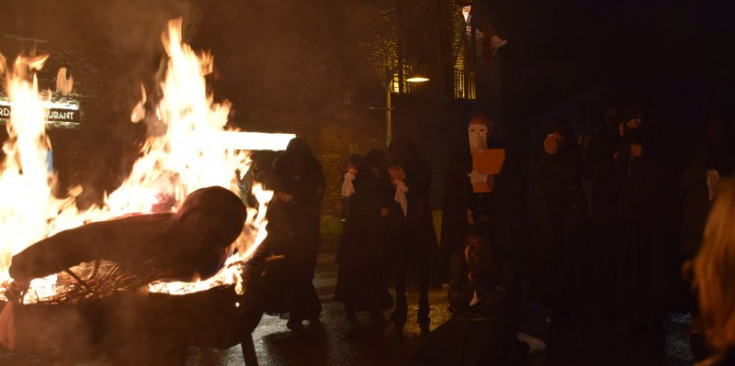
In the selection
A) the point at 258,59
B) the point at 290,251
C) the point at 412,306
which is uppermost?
the point at 258,59

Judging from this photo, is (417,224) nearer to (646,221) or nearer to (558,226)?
(558,226)

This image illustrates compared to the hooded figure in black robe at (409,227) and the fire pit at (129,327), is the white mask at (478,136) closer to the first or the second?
the hooded figure in black robe at (409,227)

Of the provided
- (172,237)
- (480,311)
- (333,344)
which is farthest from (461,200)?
(172,237)

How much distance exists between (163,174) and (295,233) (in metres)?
2.96

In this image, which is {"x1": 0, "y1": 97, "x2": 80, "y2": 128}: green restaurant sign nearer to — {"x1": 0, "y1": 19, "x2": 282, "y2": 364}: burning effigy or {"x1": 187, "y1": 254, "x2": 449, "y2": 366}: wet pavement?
{"x1": 187, "y1": 254, "x2": 449, "y2": 366}: wet pavement

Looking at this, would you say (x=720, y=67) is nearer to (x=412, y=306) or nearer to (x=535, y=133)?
(x=535, y=133)

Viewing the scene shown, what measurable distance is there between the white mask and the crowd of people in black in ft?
0.04

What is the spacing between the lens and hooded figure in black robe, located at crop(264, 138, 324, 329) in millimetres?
8055

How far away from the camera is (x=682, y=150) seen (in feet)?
21.6

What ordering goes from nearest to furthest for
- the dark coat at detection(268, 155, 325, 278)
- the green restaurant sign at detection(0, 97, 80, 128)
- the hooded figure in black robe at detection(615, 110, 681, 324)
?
the hooded figure in black robe at detection(615, 110, 681, 324)
the dark coat at detection(268, 155, 325, 278)
the green restaurant sign at detection(0, 97, 80, 128)

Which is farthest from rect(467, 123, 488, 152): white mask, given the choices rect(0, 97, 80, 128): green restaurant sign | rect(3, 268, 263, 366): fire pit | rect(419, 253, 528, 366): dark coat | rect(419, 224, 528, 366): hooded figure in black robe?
rect(0, 97, 80, 128): green restaurant sign

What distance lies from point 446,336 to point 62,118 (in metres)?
12.7

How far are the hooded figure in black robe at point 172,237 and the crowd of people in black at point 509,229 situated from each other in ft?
9.43

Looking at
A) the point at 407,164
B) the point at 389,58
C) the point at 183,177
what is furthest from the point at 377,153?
the point at 389,58
